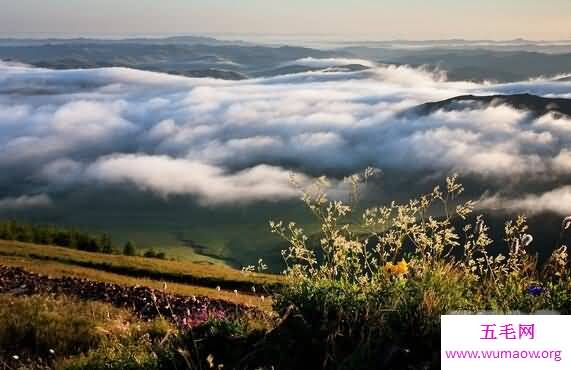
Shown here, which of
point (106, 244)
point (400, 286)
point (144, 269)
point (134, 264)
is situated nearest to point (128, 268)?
point (144, 269)

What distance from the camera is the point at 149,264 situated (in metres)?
60.8

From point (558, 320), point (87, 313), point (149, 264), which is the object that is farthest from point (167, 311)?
point (149, 264)

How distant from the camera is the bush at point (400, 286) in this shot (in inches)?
225

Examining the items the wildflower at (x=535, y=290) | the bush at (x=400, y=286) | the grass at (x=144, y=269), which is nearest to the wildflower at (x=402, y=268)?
the bush at (x=400, y=286)

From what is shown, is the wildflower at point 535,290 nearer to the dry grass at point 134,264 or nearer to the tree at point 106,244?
the dry grass at point 134,264

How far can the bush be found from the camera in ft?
18.8

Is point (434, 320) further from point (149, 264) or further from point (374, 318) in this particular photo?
point (149, 264)

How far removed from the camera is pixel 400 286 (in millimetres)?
6207

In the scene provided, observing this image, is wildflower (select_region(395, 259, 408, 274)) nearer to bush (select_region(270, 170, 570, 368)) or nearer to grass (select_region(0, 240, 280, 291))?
bush (select_region(270, 170, 570, 368))

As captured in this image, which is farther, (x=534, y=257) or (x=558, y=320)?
(x=534, y=257)

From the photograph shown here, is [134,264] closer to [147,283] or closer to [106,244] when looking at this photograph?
[147,283]

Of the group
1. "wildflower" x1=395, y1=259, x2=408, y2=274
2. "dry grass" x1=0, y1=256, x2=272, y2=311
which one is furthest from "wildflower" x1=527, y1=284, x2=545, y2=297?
"dry grass" x1=0, y1=256, x2=272, y2=311

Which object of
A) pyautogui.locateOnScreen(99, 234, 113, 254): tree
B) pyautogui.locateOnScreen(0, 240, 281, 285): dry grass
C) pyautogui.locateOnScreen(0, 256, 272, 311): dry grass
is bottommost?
pyautogui.locateOnScreen(99, 234, 113, 254): tree

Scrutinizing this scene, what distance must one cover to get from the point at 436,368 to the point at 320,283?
1571mm
